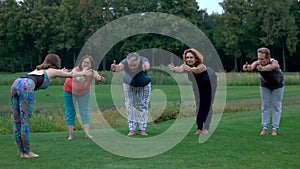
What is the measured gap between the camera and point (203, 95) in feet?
31.2

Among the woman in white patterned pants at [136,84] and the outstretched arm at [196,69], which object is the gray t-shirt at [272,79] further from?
the woman in white patterned pants at [136,84]

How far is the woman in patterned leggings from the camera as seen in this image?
705 centimetres

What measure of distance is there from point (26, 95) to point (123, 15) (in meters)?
56.0

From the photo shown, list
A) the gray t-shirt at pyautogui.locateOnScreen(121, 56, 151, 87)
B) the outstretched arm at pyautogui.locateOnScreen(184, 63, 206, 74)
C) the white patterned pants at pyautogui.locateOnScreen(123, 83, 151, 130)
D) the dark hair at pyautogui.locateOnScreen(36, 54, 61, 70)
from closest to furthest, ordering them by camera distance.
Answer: the dark hair at pyautogui.locateOnScreen(36, 54, 61, 70) → the outstretched arm at pyautogui.locateOnScreen(184, 63, 206, 74) → the gray t-shirt at pyautogui.locateOnScreen(121, 56, 151, 87) → the white patterned pants at pyautogui.locateOnScreen(123, 83, 151, 130)

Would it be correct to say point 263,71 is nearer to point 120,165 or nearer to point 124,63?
point 124,63

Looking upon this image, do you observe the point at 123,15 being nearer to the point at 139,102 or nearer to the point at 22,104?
the point at 139,102

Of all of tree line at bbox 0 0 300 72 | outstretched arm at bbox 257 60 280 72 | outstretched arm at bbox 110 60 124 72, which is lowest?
outstretched arm at bbox 257 60 280 72

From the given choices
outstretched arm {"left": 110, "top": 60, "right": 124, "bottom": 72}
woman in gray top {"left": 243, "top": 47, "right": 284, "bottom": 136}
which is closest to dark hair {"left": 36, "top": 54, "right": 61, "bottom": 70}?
outstretched arm {"left": 110, "top": 60, "right": 124, "bottom": 72}

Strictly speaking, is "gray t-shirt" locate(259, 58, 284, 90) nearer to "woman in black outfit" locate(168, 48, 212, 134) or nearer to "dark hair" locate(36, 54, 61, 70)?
"woman in black outfit" locate(168, 48, 212, 134)

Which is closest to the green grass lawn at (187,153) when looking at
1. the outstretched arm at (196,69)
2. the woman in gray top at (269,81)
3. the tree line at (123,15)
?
the woman in gray top at (269,81)

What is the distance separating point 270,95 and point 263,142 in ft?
4.41

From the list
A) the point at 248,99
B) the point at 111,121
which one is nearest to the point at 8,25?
the point at 248,99

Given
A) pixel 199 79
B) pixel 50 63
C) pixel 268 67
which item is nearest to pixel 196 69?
pixel 199 79

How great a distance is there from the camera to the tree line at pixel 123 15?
55.9 metres
